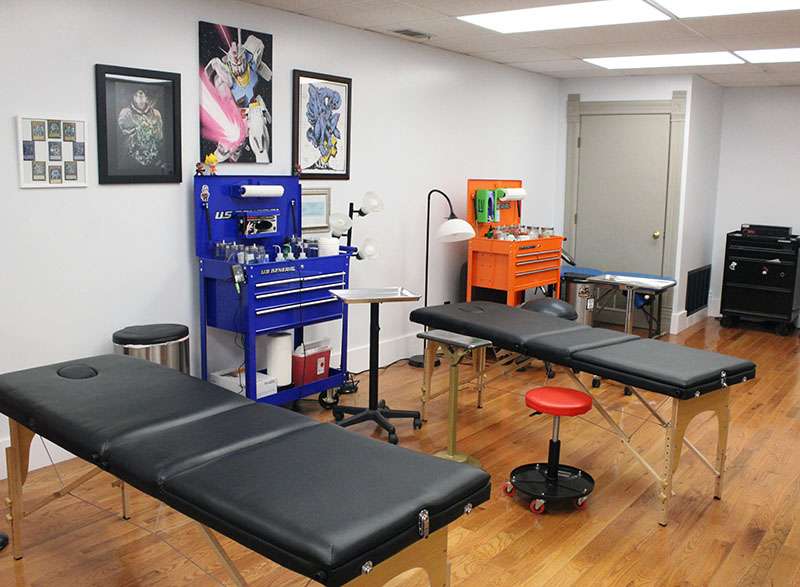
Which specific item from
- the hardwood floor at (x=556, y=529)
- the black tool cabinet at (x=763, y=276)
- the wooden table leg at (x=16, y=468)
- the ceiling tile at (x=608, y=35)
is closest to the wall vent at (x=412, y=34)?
the ceiling tile at (x=608, y=35)

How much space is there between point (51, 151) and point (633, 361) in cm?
289

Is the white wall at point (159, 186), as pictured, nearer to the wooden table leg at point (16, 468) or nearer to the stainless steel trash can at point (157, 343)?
the stainless steel trash can at point (157, 343)

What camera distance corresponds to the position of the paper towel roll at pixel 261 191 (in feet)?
14.3

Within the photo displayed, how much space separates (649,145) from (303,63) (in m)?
3.71

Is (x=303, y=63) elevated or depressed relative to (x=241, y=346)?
elevated

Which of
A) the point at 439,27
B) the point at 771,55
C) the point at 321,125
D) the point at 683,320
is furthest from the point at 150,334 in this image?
the point at 683,320

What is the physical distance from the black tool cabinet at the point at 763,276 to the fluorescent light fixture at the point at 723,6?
353 centimetres

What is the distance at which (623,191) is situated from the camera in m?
7.34

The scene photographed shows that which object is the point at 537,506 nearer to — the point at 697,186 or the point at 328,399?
the point at 328,399

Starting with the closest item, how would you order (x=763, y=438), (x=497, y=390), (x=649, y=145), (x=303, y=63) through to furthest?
1. (x=763, y=438)
2. (x=303, y=63)
3. (x=497, y=390)
4. (x=649, y=145)

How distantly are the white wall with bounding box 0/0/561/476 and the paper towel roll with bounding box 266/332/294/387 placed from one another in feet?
1.12

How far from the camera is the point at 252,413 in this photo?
8.36ft

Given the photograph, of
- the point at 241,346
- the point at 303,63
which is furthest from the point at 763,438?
the point at 303,63

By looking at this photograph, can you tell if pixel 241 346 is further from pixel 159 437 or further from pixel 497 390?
pixel 159 437
